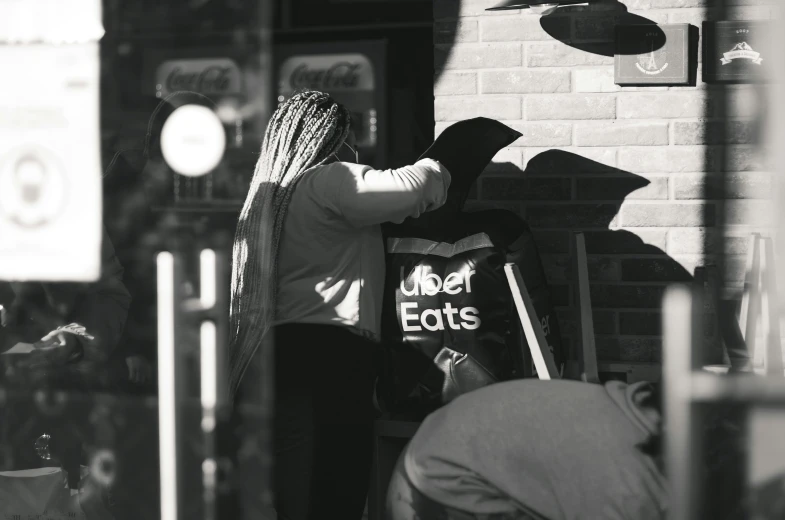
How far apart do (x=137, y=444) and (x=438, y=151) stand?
1.50 m

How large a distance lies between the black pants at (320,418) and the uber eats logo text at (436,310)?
0.22m

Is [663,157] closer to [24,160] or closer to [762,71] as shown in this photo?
[762,71]

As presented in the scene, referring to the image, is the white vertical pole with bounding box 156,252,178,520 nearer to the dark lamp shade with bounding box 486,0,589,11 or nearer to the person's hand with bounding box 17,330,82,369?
the person's hand with bounding box 17,330,82,369

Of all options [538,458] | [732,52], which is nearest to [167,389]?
[538,458]

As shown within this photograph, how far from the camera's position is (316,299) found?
2746 millimetres

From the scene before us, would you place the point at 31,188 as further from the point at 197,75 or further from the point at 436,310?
the point at 436,310

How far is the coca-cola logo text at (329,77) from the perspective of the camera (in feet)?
16.0

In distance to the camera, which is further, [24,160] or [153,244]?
[24,160]

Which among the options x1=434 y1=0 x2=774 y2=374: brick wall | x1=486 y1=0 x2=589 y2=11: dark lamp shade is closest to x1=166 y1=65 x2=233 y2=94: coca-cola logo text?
x1=434 y1=0 x2=774 y2=374: brick wall

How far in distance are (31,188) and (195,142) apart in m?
1.20

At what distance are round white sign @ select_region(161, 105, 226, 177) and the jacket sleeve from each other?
2481mm

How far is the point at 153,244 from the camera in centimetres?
368

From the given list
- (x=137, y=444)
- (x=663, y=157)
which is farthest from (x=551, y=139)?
(x=137, y=444)

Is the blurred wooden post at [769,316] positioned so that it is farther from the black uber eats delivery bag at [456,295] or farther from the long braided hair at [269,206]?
the long braided hair at [269,206]
